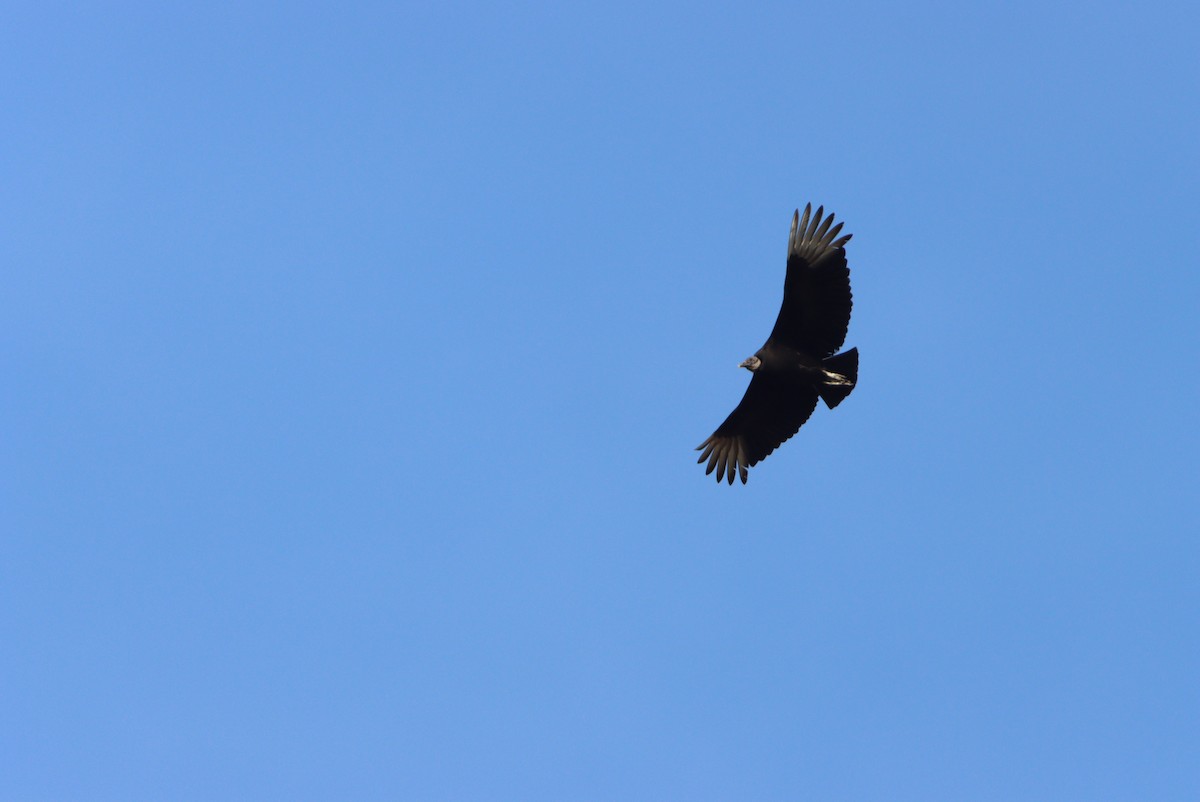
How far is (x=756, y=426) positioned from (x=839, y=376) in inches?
103

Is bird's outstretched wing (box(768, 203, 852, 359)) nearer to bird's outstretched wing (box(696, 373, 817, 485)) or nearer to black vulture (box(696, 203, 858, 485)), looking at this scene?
black vulture (box(696, 203, 858, 485))

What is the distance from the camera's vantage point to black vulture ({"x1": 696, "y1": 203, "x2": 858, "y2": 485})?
24766 mm

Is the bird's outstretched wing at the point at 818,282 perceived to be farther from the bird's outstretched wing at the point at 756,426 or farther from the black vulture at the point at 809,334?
the bird's outstretched wing at the point at 756,426

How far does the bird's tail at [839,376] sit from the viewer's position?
81.6 feet

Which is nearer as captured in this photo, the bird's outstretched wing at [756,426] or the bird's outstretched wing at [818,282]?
the bird's outstretched wing at [818,282]

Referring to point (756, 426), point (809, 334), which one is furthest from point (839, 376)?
point (756, 426)

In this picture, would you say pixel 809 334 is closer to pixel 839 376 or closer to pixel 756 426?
pixel 839 376

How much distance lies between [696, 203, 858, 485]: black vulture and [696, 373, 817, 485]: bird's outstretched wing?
0.02 metres

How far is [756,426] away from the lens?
89.0 ft

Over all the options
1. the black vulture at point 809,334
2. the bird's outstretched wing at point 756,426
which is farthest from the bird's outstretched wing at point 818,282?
the bird's outstretched wing at point 756,426

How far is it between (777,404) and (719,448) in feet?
5.12

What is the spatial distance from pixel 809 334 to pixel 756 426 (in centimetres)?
263

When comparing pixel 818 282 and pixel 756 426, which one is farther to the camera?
pixel 756 426

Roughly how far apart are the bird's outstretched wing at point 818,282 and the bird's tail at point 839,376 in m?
0.32
